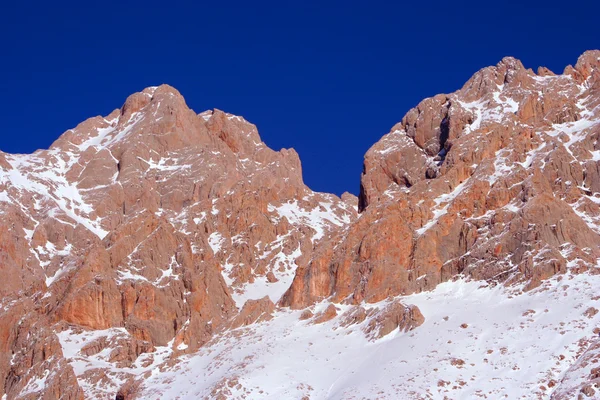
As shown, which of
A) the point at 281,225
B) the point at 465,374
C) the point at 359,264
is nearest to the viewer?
the point at 465,374

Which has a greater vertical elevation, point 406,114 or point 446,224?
point 406,114

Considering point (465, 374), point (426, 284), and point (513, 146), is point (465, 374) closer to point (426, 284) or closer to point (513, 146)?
point (426, 284)

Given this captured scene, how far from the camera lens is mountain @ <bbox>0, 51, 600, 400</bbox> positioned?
101 metres

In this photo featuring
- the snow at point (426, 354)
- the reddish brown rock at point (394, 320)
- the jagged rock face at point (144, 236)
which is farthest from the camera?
the jagged rock face at point (144, 236)

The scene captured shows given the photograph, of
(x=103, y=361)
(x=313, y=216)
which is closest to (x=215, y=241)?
(x=313, y=216)

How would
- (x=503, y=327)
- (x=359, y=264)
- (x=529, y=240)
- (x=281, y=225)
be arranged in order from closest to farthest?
1. (x=503, y=327)
2. (x=529, y=240)
3. (x=359, y=264)
4. (x=281, y=225)

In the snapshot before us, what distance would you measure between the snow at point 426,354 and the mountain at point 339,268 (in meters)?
0.24

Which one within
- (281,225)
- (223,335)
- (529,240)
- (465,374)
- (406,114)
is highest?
(406,114)

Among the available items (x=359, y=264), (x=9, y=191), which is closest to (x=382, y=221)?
(x=359, y=264)

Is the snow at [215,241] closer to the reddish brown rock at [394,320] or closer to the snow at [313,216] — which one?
the snow at [313,216]

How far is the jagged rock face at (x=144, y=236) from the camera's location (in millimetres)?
118438

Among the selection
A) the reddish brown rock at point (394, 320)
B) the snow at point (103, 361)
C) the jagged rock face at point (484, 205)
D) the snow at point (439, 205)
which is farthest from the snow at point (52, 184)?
the reddish brown rock at point (394, 320)

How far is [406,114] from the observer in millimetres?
167375

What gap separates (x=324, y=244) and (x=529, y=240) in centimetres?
2912
